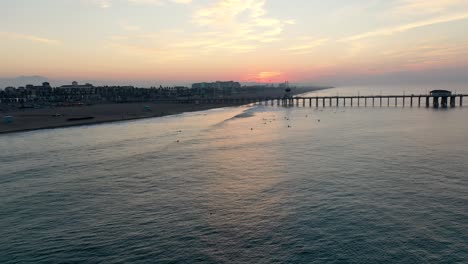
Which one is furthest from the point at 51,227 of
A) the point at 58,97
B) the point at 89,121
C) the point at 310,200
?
the point at 58,97

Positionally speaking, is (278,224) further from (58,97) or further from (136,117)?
(58,97)

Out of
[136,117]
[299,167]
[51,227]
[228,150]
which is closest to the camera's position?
[51,227]

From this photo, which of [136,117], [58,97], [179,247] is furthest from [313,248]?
[58,97]

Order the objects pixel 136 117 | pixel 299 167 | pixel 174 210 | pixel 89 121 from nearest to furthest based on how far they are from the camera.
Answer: pixel 174 210, pixel 299 167, pixel 89 121, pixel 136 117

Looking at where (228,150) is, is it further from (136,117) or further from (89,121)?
(136,117)

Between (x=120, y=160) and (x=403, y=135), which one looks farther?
(x=403, y=135)

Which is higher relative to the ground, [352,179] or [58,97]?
[58,97]
